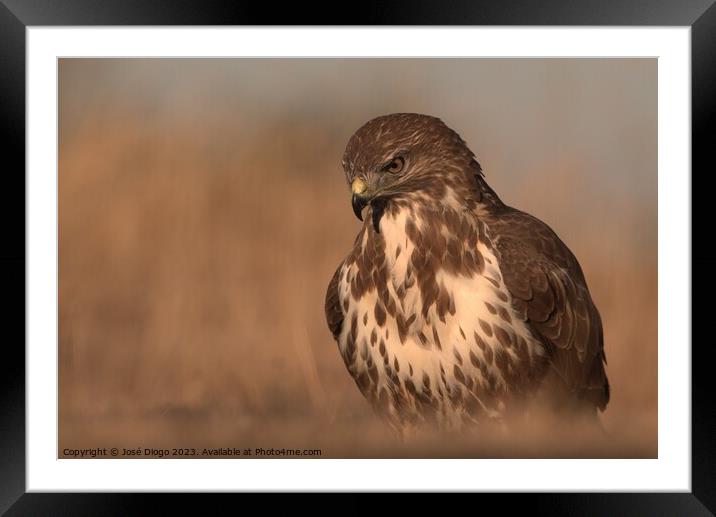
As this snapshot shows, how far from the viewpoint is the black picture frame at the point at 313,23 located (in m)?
4.44

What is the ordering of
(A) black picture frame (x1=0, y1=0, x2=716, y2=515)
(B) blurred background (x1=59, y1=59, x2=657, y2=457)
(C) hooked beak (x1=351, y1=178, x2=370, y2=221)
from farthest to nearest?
(B) blurred background (x1=59, y1=59, x2=657, y2=457)
(A) black picture frame (x1=0, y1=0, x2=716, y2=515)
(C) hooked beak (x1=351, y1=178, x2=370, y2=221)

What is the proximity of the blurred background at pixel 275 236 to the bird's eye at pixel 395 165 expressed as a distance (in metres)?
0.26

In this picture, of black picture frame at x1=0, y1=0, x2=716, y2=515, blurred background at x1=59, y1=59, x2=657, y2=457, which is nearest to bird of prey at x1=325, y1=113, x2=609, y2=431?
blurred background at x1=59, y1=59, x2=657, y2=457

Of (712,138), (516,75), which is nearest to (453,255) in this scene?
(516,75)

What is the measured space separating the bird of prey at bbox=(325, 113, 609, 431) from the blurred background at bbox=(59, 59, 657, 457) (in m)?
0.11

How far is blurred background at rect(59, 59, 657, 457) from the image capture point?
4.56m

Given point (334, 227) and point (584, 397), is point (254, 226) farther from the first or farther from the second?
point (584, 397)

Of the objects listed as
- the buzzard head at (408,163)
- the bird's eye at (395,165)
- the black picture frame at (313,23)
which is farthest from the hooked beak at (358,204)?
the black picture frame at (313,23)

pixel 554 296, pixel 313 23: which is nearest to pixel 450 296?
pixel 554 296

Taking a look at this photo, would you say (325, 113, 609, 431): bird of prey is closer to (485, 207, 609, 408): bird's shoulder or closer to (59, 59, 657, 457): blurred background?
(485, 207, 609, 408): bird's shoulder

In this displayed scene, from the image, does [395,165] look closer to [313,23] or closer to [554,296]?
[313,23]

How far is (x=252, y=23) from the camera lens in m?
4.46

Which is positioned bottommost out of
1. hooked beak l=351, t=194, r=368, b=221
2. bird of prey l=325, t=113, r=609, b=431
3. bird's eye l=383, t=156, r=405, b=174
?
bird of prey l=325, t=113, r=609, b=431

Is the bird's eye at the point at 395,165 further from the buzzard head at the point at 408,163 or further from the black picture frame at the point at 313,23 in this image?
the black picture frame at the point at 313,23
